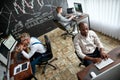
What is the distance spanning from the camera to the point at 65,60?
11.9 ft

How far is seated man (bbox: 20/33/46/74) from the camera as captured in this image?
2.86m

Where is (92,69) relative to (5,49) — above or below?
above

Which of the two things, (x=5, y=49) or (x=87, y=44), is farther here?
(x=5, y=49)

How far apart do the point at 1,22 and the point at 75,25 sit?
8.22 feet

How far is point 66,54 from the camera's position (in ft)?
12.7

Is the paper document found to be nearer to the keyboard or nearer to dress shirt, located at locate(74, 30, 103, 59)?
dress shirt, located at locate(74, 30, 103, 59)

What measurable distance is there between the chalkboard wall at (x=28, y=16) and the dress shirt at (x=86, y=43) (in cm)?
292

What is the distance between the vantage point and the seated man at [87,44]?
236 cm

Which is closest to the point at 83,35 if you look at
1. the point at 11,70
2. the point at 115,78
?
the point at 115,78

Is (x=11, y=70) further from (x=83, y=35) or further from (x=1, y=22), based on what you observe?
(x=1, y=22)

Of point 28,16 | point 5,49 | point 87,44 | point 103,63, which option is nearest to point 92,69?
point 103,63

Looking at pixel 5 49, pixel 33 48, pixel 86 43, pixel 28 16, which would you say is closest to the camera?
pixel 86 43

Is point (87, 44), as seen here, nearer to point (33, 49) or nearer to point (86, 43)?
point (86, 43)

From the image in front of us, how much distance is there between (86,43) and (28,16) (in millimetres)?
3053
